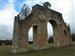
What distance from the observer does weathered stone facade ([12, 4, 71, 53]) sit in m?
22.2

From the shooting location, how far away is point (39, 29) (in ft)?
79.3

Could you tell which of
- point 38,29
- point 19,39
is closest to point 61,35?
point 38,29

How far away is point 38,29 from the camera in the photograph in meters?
24.1

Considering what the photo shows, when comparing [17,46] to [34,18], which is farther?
[34,18]

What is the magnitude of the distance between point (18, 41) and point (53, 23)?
834 cm

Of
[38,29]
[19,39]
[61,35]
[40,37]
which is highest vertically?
[38,29]

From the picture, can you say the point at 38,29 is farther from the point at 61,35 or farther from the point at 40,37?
the point at 61,35

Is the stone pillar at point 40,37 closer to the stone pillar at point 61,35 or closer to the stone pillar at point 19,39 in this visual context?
the stone pillar at point 19,39

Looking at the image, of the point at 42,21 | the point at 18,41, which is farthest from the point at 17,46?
the point at 42,21

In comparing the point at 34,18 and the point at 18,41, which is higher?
the point at 34,18

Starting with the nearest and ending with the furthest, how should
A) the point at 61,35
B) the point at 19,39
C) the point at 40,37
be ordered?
1. the point at 19,39
2. the point at 40,37
3. the point at 61,35

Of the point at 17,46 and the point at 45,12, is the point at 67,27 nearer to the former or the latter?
the point at 45,12

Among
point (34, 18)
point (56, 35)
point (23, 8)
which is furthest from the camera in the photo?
point (23, 8)

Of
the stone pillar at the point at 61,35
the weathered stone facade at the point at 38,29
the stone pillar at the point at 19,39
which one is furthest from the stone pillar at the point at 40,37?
the stone pillar at the point at 61,35
